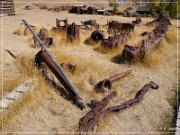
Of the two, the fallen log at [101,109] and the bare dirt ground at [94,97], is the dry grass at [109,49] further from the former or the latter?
the fallen log at [101,109]

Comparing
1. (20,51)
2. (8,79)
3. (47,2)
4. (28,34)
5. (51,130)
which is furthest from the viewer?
(47,2)

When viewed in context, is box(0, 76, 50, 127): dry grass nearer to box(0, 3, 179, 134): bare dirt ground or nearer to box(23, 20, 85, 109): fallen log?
box(0, 3, 179, 134): bare dirt ground

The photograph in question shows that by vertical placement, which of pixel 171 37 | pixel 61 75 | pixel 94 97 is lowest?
pixel 94 97

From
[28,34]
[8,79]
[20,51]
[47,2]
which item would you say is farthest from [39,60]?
[47,2]

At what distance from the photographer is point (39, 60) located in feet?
27.1

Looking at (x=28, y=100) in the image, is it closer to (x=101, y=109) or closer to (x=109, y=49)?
(x=101, y=109)

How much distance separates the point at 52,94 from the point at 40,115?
909mm

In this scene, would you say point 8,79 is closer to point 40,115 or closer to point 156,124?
point 40,115

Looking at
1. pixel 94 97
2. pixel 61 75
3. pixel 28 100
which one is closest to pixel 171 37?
pixel 94 97

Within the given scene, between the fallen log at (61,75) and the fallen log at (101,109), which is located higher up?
the fallen log at (61,75)

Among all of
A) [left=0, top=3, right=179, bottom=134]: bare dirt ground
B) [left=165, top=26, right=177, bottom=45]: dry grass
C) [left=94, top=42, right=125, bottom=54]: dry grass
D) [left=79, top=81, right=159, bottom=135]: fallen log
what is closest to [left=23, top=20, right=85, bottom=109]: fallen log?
[left=0, top=3, right=179, bottom=134]: bare dirt ground

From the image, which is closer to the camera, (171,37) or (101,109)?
(101,109)

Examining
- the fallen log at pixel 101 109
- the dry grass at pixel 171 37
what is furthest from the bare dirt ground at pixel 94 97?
the dry grass at pixel 171 37

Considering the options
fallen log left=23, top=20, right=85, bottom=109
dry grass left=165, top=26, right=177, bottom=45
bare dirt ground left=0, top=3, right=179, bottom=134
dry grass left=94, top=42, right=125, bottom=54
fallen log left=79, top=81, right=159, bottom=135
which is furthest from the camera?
dry grass left=165, top=26, right=177, bottom=45
